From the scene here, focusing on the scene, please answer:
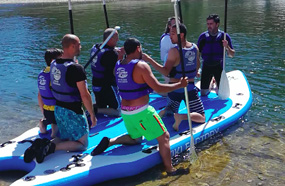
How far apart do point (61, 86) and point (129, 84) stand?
0.97m

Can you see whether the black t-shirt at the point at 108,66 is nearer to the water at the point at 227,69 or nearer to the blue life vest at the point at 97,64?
the blue life vest at the point at 97,64

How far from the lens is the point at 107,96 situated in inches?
281

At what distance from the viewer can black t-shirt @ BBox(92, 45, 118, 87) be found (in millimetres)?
6691

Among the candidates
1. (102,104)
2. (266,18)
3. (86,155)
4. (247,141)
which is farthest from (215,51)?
(266,18)

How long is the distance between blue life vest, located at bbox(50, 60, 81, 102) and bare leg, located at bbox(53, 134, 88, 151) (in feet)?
2.21

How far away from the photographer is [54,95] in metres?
5.50

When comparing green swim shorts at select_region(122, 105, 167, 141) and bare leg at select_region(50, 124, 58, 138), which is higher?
green swim shorts at select_region(122, 105, 167, 141)

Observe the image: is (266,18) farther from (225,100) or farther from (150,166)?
(150,166)

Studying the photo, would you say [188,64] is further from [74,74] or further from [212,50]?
[74,74]

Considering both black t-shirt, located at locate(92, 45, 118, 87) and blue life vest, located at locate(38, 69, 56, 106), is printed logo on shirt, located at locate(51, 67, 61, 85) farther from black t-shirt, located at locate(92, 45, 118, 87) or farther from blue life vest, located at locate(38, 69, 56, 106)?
black t-shirt, located at locate(92, 45, 118, 87)

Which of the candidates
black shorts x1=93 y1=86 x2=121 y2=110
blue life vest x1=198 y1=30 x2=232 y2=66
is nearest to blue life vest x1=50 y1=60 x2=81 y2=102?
black shorts x1=93 y1=86 x2=121 y2=110

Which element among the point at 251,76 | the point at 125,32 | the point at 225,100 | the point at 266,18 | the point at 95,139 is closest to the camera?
the point at 95,139

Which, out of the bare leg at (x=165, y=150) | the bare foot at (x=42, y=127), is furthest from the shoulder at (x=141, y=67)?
the bare foot at (x=42, y=127)

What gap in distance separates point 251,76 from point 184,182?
250 inches
